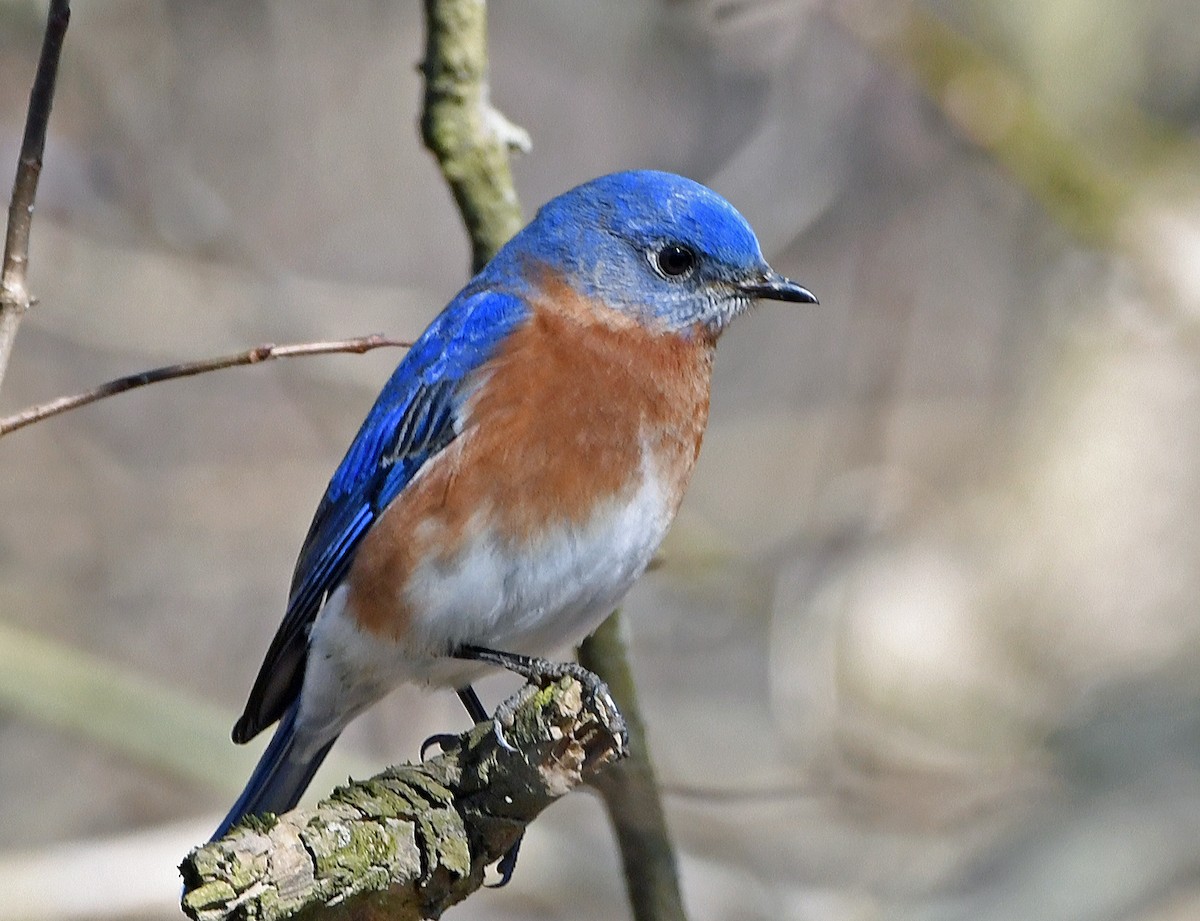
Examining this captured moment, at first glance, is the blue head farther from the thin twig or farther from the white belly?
the thin twig

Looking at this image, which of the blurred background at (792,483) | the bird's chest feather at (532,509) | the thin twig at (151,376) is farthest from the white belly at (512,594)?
the blurred background at (792,483)

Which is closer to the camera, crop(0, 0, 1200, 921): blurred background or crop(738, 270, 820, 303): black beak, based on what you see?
crop(738, 270, 820, 303): black beak

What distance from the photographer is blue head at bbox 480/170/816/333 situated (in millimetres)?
3918

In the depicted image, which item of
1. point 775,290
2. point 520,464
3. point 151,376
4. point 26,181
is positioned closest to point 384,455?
point 520,464

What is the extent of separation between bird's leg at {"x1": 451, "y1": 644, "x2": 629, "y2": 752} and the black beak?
1175 mm

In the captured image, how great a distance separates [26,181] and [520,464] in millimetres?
1458

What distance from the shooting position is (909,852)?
5.74 metres

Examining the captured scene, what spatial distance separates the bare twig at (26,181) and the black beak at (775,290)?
2112mm

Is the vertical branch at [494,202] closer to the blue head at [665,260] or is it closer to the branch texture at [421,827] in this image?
the blue head at [665,260]

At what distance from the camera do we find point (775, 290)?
389 centimetres

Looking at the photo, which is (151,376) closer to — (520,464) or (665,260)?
(520,464)

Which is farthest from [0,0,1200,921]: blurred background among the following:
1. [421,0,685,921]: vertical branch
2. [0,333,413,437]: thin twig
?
[0,333,413,437]: thin twig

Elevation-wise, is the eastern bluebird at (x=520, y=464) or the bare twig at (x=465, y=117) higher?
the bare twig at (x=465, y=117)

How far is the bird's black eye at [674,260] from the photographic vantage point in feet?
13.0
